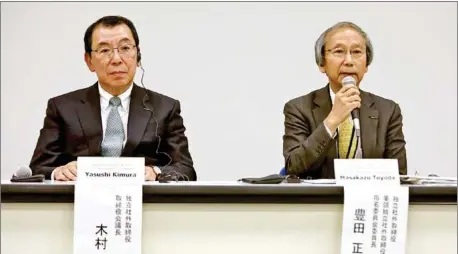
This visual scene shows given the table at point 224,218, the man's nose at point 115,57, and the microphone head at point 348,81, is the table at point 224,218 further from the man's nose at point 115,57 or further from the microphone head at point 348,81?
the man's nose at point 115,57

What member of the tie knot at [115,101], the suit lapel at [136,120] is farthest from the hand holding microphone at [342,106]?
the tie knot at [115,101]

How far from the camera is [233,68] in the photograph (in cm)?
288

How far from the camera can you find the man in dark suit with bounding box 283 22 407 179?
2.13 metres

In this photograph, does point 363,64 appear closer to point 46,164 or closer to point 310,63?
point 310,63

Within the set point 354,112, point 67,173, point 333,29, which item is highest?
point 333,29

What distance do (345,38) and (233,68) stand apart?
2.31ft

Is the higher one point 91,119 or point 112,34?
point 112,34

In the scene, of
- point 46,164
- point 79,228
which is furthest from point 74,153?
point 79,228

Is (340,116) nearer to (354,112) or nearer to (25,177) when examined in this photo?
(354,112)

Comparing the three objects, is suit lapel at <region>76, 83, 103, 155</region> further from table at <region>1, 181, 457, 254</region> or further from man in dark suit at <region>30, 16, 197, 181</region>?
table at <region>1, 181, 457, 254</region>

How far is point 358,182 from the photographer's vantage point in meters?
1.58

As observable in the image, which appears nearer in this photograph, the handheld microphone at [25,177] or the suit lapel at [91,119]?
the handheld microphone at [25,177]

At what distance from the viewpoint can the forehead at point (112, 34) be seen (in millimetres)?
2307

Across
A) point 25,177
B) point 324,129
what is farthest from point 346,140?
point 25,177
